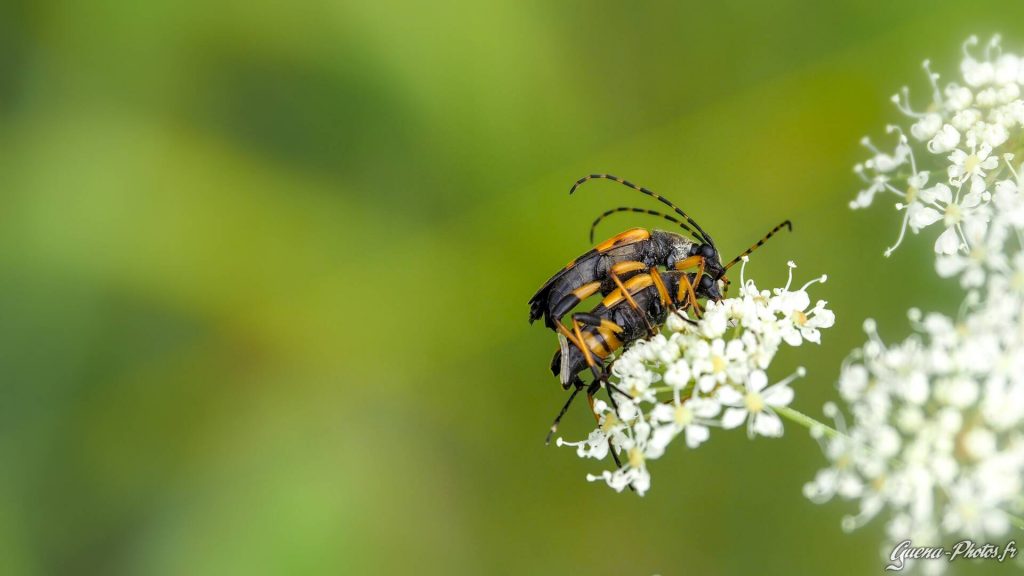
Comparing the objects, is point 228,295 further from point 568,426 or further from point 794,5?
point 794,5

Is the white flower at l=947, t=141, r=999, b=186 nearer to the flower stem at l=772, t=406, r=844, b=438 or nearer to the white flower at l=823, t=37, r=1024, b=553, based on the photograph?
the white flower at l=823, t=37, r=1024, b=553

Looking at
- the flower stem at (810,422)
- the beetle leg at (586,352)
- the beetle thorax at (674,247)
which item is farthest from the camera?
the beetle thorax at (674,247)

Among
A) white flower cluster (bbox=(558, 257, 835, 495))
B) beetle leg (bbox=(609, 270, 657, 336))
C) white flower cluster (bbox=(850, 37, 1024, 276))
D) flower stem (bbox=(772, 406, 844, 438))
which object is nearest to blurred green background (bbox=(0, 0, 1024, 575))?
white flower cluster (bbox=(850, 37, 1024, 276))

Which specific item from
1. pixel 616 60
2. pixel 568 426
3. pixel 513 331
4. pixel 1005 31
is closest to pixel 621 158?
pixel 616 60

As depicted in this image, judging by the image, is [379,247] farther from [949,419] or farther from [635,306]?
[949,419]

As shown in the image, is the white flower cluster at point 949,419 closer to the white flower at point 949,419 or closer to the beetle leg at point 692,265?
the white flower at point 949,419

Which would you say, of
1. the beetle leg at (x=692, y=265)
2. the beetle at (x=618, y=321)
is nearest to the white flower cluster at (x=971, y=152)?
the beetle leg at (x=692, y=265)
